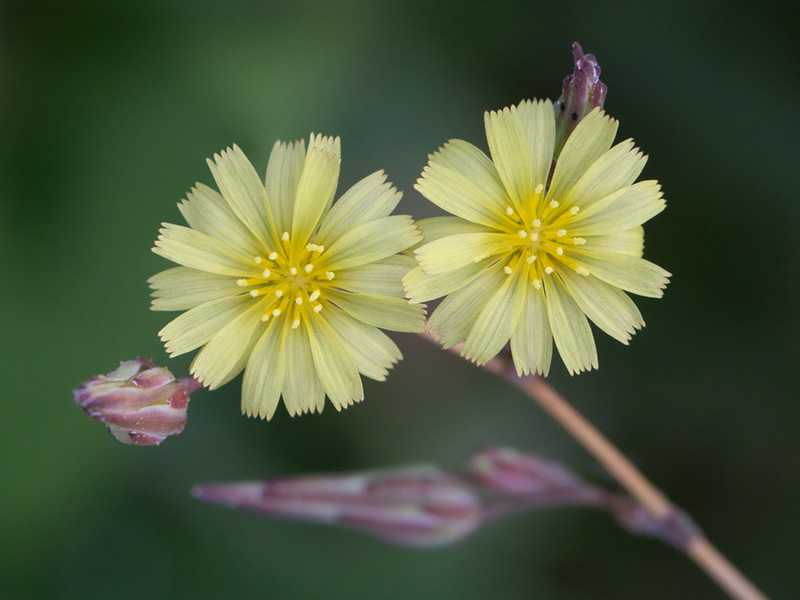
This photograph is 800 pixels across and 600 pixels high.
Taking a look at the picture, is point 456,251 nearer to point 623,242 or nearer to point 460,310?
point 460,310

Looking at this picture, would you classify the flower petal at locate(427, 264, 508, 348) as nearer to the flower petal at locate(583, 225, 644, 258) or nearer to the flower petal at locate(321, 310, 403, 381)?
the flower petal at locate(321, 310, 403, 381)

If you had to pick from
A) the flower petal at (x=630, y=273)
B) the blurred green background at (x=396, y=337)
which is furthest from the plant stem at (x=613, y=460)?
the blurred green background at (x=396, y=337)

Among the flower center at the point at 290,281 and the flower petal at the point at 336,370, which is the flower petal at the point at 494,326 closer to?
the flower petal at the point at 336,370

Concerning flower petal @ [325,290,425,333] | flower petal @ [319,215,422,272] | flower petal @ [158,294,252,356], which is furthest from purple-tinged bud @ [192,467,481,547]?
flower petal @ [319,215,422,272]

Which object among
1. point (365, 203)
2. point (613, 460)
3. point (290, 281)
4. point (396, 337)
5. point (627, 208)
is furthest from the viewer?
point (396, 337)

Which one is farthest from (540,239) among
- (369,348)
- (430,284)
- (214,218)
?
(214,218)

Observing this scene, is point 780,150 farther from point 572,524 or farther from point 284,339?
point 284,339
